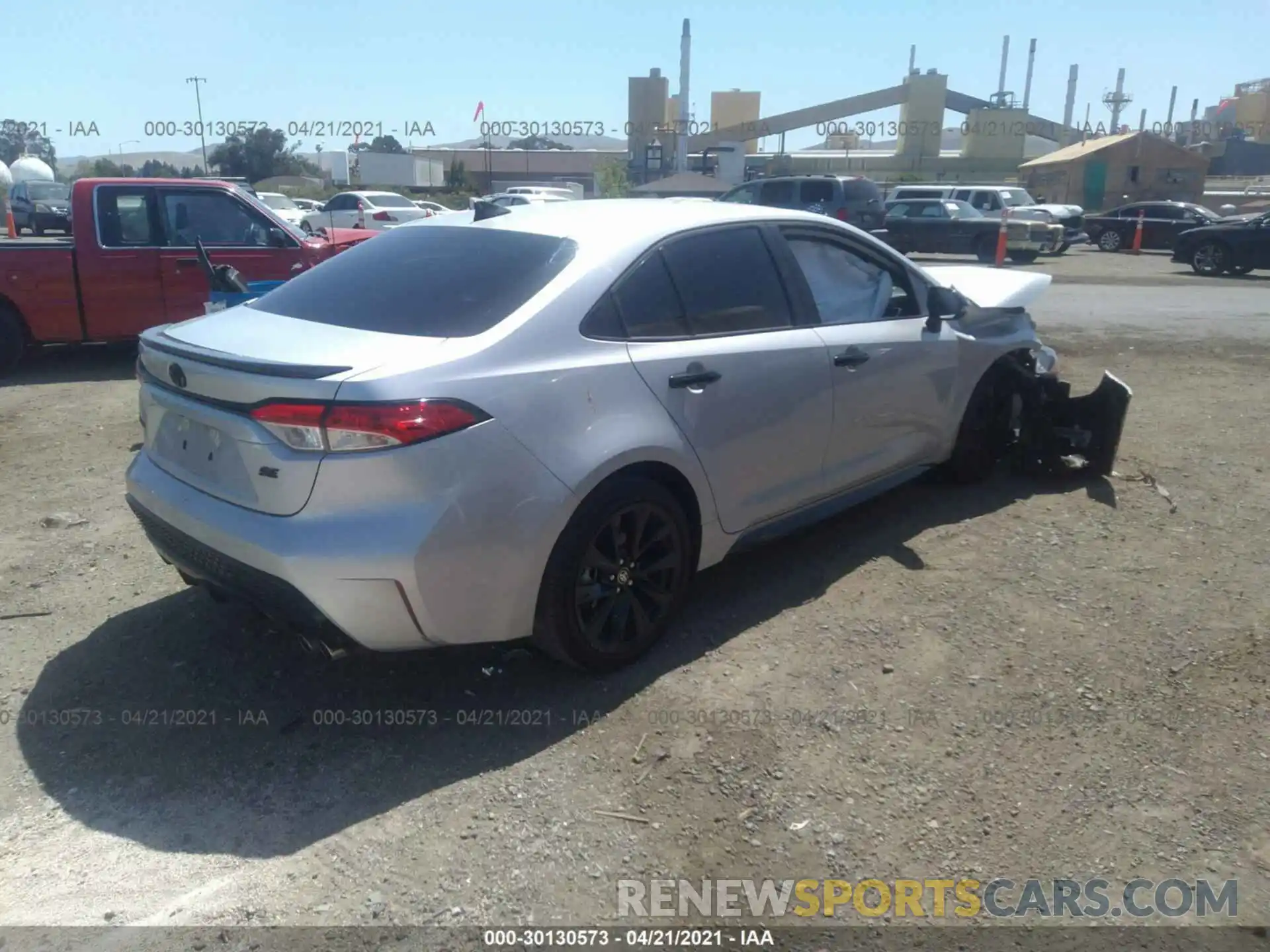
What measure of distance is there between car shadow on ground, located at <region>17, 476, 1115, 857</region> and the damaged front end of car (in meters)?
2.15

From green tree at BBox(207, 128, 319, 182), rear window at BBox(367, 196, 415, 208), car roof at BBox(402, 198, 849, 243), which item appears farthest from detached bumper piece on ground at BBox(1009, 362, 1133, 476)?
green tree at BBox(207, 128, 319, 182)

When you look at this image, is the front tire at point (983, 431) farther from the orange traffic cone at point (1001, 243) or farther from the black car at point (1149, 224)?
the black car at point (1149, 224)

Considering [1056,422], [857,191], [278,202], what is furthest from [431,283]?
[278,202]

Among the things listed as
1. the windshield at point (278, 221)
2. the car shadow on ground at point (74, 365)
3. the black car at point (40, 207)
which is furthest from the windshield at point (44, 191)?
the windshield at point (278, 221)

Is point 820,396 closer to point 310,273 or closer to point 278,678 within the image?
point 310,273

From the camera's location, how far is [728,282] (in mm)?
4066

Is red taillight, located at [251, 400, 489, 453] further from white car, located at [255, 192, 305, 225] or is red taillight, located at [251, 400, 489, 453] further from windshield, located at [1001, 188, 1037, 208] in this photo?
white car, located at [255, 192, 305, 225]

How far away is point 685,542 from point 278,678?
1.59m

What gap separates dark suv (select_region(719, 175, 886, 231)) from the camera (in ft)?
74.5

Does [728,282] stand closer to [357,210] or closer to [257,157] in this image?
[357,210]

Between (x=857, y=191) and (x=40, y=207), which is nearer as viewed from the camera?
(x=857, y=191)

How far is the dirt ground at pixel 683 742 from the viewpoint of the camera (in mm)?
2758

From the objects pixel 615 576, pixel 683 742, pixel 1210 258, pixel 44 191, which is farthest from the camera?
pixel 44 191

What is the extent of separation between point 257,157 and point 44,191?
38.0m
